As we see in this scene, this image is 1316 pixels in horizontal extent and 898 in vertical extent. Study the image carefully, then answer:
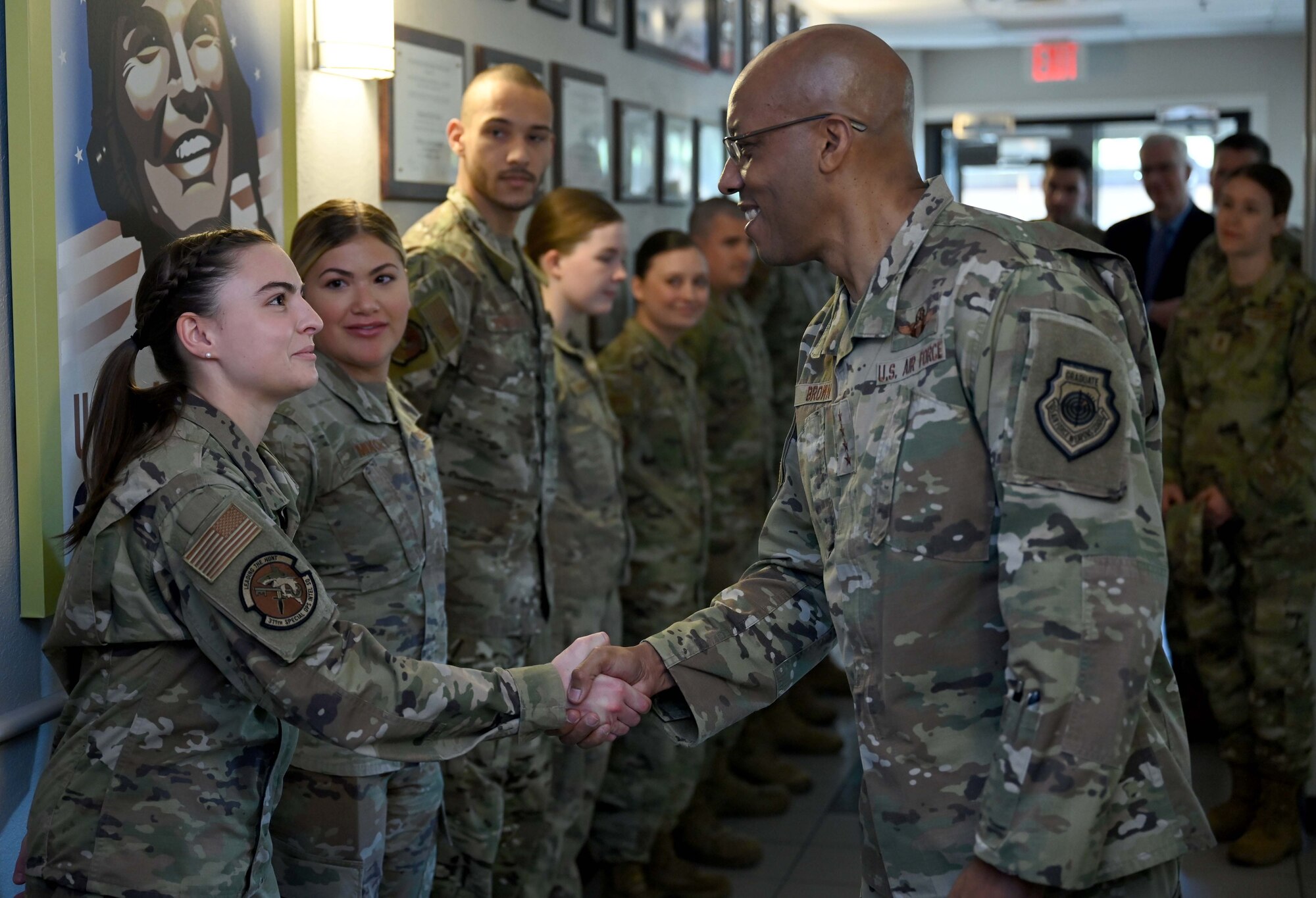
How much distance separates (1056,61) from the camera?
977 cm

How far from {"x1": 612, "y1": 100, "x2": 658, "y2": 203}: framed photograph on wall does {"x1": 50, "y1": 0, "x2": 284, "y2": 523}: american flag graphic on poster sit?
206 cm

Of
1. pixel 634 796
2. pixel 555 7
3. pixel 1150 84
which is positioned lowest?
pixel 634 796

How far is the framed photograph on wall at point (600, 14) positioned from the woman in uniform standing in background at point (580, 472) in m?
0.96

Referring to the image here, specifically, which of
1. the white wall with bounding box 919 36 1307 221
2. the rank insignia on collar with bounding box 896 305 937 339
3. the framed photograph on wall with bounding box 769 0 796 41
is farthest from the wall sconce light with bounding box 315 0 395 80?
the white wall with bounding box 919 36 1307 221

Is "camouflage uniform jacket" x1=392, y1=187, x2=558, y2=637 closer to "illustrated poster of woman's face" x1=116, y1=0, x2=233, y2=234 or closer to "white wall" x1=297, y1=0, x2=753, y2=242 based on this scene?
"white wall" x1=297, y1=0, x2=753, y2=242

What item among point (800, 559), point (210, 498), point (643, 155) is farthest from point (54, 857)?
point (643, 155)

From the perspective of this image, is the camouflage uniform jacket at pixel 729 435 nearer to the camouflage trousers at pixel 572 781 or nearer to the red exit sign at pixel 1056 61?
the camouflage trousers at pixel 572 781

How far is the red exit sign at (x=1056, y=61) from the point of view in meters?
9.71

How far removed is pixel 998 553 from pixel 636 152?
3575 mm

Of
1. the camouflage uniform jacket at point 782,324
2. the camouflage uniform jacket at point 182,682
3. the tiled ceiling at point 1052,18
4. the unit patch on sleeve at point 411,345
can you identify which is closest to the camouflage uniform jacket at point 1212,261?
the camouflage uniform jacket at point 782,324

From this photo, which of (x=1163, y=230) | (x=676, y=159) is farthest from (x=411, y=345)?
(x=1163, y=230)

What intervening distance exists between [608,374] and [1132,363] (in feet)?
8.25

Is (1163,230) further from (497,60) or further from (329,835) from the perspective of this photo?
(329,835)

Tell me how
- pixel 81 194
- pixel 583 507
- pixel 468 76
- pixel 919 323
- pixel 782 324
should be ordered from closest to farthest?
1. pixel 919 323
2. pixel 81 194
3. pixel 583 507
4. pixel 468 76
5. pixel 782 324
